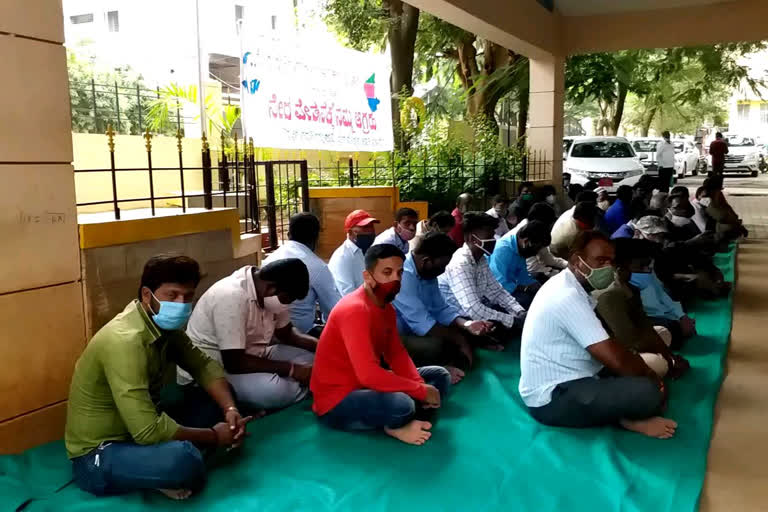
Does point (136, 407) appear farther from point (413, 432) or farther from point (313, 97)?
point (313, 97)

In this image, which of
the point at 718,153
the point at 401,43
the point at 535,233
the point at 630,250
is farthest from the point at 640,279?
the point at 718,153

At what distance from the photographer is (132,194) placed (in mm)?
8445

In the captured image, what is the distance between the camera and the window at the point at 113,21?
28.2 m

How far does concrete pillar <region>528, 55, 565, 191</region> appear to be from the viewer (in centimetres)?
1188

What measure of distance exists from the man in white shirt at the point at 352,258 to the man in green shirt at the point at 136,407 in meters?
2.42

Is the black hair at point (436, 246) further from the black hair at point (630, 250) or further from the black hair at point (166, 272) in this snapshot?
the black hair at point (166, 272)

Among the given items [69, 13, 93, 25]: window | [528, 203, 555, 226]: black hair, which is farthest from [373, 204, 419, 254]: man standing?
[69, 13, 93, 25]: window

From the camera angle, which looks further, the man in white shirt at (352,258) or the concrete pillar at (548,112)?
the concrete pillar at (548,112)

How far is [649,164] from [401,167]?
40.9 ft

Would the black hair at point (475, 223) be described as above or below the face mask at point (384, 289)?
above

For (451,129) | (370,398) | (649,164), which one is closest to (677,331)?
(370,398)

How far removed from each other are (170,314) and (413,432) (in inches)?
57.2

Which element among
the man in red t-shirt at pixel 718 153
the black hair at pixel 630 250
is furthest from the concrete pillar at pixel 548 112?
the man in red t-shirt at pixel 718 153

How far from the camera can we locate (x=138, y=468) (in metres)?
2.99
